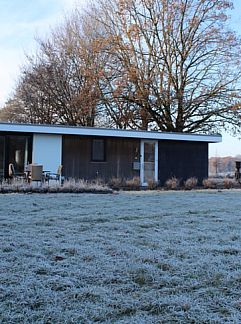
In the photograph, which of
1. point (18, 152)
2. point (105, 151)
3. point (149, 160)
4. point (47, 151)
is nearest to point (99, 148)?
point (105, 151)

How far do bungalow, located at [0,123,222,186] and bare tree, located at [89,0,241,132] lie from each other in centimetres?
427

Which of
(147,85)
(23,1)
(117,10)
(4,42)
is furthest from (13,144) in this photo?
(117,10)

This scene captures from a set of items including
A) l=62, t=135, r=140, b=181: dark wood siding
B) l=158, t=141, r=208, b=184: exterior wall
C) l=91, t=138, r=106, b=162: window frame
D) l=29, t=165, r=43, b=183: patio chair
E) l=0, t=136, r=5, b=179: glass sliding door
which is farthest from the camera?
l=158, t=141, r=208, b=184: exterior wall

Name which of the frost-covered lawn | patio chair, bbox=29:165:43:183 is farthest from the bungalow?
the frost-covered lawn

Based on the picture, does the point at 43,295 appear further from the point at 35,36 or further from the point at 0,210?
the point at 35,36

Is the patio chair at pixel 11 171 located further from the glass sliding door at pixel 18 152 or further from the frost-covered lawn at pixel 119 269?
the frost-covered lawn at pixel 119 269

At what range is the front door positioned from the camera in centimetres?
1559

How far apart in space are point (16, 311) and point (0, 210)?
427 centimetres

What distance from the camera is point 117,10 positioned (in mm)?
19766

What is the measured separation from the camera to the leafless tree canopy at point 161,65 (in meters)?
19.2

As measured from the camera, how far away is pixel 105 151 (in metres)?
15.1

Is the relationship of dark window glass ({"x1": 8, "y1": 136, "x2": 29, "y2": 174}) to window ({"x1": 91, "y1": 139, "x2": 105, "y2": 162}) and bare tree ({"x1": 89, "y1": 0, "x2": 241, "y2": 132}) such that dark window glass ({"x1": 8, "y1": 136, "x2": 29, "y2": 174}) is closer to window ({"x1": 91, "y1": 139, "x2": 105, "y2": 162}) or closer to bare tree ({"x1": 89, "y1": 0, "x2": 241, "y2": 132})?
window ({"x1": 91, "y1": 139, "x2": 105, "y2": 162})

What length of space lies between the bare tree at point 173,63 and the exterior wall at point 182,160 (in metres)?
4.16

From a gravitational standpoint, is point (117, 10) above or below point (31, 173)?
above
